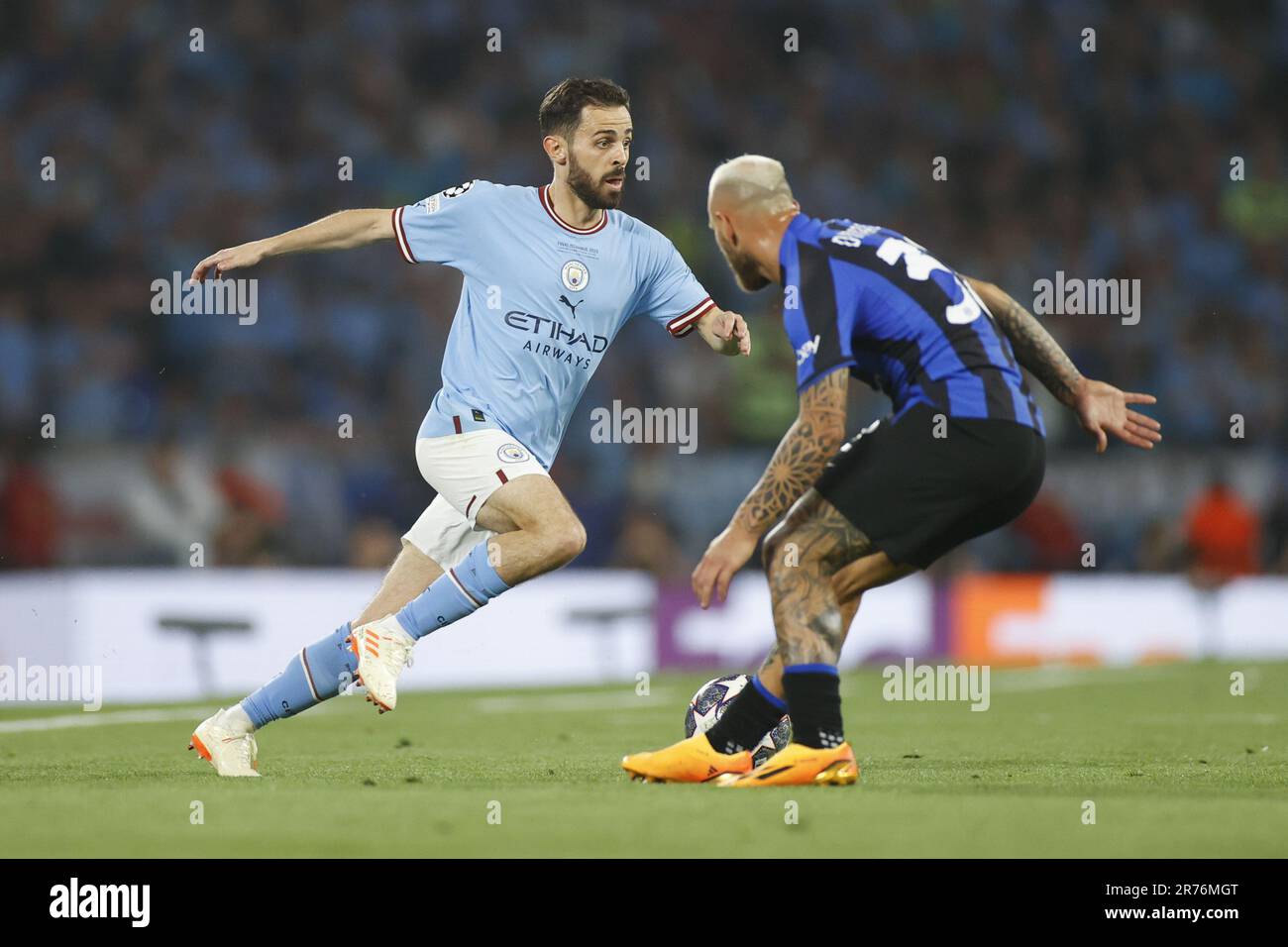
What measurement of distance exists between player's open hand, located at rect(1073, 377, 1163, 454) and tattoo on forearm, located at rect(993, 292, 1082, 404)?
0.17 feet

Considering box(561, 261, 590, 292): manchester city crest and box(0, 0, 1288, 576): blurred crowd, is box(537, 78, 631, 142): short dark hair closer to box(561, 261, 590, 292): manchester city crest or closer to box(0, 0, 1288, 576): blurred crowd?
box(561, 261, 590, 292): manchester city crest

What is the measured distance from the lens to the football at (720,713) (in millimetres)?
7266

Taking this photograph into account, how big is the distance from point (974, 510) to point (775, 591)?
734 millimetres

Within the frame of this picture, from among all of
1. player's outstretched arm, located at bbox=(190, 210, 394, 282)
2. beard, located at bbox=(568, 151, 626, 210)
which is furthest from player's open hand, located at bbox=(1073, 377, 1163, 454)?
player's outstretched arm, located at bbox=(190, 210, 394, 282)

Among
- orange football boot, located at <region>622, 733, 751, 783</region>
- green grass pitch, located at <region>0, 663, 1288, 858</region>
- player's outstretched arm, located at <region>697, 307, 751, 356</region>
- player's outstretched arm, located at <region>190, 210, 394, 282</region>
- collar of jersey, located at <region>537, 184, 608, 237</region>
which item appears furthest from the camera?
collar of jersey, located at <region>537, 184, 608, 237</region>

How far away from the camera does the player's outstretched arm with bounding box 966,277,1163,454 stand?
665 cm

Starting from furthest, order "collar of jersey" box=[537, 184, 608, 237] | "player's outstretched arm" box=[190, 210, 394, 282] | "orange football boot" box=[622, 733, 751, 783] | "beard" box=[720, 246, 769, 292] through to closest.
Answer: "collar of jersey" box=[537, 184, 608, 237], "player's outstretched arm" box=[190, 210, 394, 282], "orange football boot" box=[622, 733, 751, 783], "beard" box=[720, 246, 769, 292]

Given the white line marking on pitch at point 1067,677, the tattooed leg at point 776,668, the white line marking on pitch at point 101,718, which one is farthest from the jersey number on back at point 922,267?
the white line marking on pitch at point 1067,677

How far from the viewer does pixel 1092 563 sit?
18.0 m

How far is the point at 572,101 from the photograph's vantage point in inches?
302

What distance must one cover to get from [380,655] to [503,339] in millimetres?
1431

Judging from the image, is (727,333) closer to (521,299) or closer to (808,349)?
(521,299)
